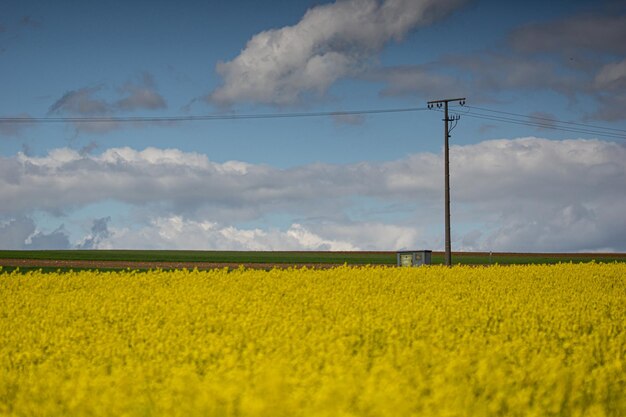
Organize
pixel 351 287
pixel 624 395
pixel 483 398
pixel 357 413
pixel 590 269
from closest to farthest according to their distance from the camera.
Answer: pixel 357 413, pixel 483 398, pixel 624 395, pixel 351 287, pixel 590 269

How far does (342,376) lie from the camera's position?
7.18 meters

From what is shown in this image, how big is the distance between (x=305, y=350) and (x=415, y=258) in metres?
28.8

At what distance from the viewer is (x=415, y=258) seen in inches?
1500

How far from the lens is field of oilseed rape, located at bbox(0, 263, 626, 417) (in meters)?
6.91

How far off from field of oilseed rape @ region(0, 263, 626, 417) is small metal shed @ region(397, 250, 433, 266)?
53.3ft

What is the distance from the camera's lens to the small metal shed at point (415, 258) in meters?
37.6

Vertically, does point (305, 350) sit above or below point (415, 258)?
below

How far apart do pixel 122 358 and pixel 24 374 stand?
1.53m

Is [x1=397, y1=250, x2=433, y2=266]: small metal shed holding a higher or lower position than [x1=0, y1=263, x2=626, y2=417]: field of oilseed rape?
higher

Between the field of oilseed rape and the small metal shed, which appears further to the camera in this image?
the small metal shed

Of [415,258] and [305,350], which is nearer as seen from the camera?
[305,350]

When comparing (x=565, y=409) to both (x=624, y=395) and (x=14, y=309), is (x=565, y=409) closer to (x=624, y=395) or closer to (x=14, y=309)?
(x=624, y=395)

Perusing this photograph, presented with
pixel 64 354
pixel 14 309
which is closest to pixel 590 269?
pixel 14 309

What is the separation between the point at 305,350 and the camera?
973 centimetres
